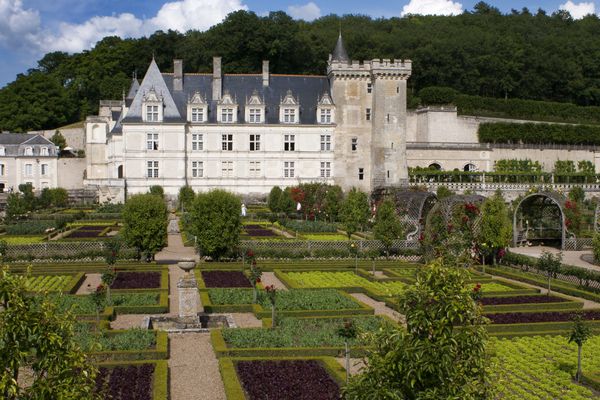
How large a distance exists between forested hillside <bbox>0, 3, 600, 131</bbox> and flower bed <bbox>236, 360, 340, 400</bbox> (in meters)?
57.4

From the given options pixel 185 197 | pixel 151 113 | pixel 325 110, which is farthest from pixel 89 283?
pixel 325 110

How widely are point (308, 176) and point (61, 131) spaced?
34.8 m

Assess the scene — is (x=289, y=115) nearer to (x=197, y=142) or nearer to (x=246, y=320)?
(x=197, y=142)

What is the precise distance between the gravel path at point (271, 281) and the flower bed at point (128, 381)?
9.67m

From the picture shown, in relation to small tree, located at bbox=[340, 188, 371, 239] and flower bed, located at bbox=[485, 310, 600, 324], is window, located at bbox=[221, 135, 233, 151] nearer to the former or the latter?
small tree, located at bbox=[340, 188, 371, 239]

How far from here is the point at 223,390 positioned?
1288cm

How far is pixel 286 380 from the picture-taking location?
43.9 ft

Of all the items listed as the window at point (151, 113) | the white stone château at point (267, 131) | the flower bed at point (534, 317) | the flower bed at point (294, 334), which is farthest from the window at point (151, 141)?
the flower bed at point (534, 317)

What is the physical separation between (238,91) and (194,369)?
44046mm

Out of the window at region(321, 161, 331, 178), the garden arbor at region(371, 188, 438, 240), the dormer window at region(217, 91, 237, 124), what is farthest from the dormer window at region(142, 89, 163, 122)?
the garden arbor at region(371, 188, 438, 240)

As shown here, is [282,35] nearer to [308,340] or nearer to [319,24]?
[319,24]

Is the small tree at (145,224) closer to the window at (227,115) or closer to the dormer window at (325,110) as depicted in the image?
the window at (227,115)

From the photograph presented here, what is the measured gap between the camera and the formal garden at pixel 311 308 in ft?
23.9

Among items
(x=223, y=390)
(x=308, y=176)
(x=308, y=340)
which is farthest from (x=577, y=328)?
(x=308, y=176)
